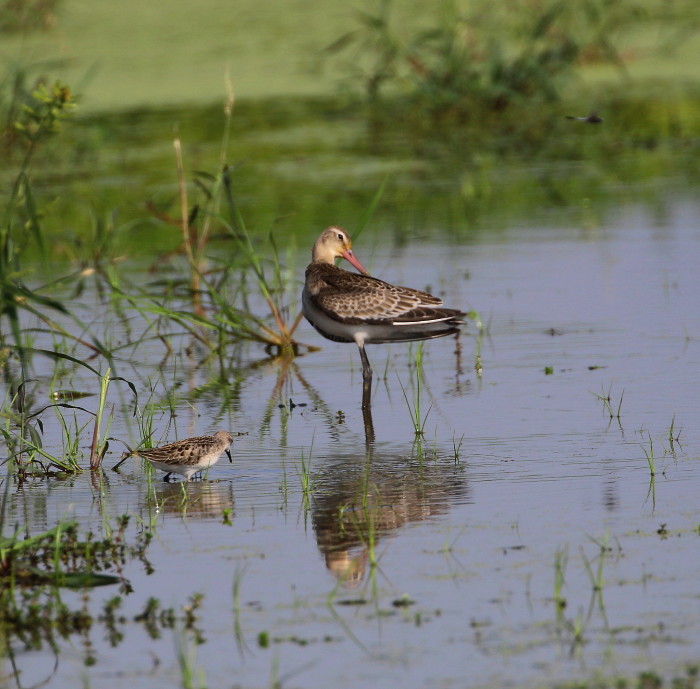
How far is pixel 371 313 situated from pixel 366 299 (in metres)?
0.12

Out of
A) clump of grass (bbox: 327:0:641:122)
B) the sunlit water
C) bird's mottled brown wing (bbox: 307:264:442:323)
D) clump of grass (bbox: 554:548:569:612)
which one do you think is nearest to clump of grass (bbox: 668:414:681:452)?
the sunlit water

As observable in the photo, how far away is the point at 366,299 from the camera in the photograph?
386 inches

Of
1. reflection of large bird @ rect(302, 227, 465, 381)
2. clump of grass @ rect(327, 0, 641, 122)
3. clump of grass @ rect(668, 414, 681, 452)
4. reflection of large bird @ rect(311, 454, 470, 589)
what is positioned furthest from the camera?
clump of grass @ rect(327, 0, 641, 122)

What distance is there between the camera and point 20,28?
2795 cm

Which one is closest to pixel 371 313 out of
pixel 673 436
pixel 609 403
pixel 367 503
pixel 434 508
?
pixel 609 403

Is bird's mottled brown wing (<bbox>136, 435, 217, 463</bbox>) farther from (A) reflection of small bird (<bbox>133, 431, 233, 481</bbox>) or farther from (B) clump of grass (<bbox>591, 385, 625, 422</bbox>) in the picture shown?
(B) clump of grass (<bbox>591, 385, 625, 422</bbox>)

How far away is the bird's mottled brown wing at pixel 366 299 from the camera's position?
31.9 feet

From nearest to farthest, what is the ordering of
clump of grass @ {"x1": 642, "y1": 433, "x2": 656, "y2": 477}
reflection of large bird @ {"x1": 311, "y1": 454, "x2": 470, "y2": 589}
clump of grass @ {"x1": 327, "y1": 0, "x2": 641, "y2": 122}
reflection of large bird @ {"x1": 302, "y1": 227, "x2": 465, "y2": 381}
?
reflection of large bird @ {"x1": 311, "y1": 454, "x2": 470, "y2": 589} < clump of grass @ {"x1": 642, "y1": 433, "x2": 656, "y2": 477} < reflection of large bird @ {"x1": 302, "y1": 227, "x2": 465, "y2": 381} < clump of grass @ {"x1": 327, "y1": 0, "x2": 641, "y2": 122}

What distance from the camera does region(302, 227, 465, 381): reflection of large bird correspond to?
9703mm

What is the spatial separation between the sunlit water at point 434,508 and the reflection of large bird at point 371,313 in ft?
1.32

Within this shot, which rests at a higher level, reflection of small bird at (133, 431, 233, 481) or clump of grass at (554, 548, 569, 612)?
reflection of small bird at (133, 431, 233, 481)

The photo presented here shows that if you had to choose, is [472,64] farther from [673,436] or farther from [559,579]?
[559,579]

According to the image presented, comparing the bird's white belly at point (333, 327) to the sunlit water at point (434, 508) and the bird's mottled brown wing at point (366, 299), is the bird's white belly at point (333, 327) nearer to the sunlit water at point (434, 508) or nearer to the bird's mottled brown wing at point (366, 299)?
the bird's mottled brown wing at point (366, 299)

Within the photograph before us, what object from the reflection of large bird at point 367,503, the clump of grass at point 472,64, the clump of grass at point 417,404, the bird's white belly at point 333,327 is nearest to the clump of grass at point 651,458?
the reflection of large bird at point 367,503
